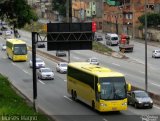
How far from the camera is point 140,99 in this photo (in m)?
39.0

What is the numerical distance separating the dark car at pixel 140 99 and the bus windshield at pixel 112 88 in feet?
10.6

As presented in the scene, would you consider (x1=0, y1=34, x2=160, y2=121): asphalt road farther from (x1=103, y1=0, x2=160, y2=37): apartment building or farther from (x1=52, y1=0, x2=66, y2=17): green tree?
(x1=52, y1=0, x2=66, y2=17): green tree

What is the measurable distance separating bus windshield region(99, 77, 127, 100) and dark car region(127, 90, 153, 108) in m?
3.23

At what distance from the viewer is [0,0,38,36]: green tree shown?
120 feet

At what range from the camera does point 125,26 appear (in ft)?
393

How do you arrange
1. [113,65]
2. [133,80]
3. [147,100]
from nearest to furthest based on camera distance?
[147,100] → [133,80] → [113,65]

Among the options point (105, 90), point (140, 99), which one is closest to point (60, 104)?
point (140, 99)

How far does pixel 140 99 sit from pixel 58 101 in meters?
7.24

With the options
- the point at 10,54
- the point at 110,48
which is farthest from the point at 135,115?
the point at 110,48

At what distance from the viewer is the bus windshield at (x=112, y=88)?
35656 millimetres

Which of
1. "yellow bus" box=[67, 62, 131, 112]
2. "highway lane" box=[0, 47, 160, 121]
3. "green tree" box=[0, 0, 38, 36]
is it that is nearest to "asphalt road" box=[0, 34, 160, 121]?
"highway lane" box=[0, 47, 160, 121]

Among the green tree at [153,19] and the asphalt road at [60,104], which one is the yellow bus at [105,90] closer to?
the asphalt road at [60,104]

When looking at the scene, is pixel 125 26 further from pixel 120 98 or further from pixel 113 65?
pixel 120 98

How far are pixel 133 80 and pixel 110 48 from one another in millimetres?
40073
